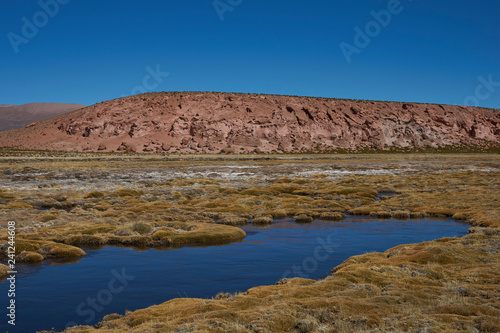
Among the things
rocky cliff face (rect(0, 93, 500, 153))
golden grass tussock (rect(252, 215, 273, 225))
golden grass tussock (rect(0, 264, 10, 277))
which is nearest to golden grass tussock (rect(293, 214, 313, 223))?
golden grass tussock (rect(252, 215, 273, 225))

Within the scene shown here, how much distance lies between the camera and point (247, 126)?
144 meters

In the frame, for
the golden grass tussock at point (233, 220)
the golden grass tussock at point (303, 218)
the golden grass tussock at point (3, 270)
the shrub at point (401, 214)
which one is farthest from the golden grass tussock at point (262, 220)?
the golden grass tussock at point (3, 270)

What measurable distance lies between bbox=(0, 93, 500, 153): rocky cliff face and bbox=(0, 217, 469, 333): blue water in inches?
4489

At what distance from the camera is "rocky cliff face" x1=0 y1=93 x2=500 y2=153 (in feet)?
459

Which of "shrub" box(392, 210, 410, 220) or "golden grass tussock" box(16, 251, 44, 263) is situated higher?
"shrub" box(392, 210, 410, 220)

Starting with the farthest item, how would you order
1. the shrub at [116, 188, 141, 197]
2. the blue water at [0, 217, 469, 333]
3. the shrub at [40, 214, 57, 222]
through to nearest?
the shrub at [116, 188, 141, 197] → the shrub at [40, 214, 57, 222] → the blue water at [0, 217, 469, 333]

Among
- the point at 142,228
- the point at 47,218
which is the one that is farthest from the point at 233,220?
the point at 47,218

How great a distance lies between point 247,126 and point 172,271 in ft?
424

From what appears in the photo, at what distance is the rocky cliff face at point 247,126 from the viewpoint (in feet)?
459

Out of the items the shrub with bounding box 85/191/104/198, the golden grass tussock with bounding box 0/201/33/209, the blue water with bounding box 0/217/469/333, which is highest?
the shrub with bounding box 85/191/104/198

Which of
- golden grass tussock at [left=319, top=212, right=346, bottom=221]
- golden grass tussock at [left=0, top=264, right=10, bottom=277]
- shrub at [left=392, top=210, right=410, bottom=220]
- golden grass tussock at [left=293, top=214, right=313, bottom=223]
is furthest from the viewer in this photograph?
shrub at [left=392, top=210, right=410, bottom=220]

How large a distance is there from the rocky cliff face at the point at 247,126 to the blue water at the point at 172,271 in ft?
374

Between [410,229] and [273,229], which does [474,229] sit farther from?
[273,229]

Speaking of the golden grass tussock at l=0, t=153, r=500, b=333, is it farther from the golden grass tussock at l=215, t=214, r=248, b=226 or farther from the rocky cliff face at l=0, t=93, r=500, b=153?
the rocky cliff face at l=0, t=93, r=500, b=153
